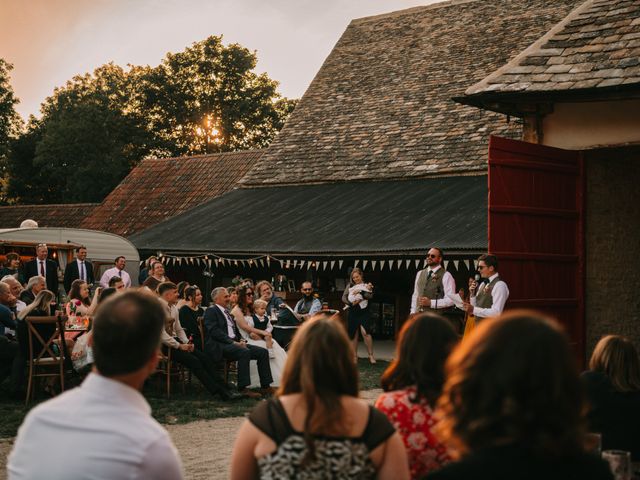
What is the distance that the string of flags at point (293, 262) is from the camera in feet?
58.6

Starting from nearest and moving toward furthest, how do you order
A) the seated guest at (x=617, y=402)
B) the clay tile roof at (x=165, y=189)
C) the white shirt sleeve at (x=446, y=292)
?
the seated guest at (x=617, y=402), the white shirt sleeve at (x=446, y=292), the clay tile roof at (x=165, y=189)

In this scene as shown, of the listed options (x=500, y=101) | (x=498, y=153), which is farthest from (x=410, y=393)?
(x=500, y=101)

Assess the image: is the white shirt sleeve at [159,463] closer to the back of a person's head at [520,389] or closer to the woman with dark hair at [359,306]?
the back of a person's head at [520,389]

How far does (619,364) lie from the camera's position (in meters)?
4.57

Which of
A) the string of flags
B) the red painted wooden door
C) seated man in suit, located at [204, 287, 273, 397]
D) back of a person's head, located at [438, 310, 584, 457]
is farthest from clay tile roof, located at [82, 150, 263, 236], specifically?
back of a person's head, located at [438, 310, 584, 457]

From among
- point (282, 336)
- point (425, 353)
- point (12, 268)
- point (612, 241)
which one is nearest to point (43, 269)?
point (12, 268)

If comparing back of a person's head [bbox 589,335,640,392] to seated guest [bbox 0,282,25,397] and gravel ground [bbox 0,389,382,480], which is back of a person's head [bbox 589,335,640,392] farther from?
seated guest [bbox 0,282,25,397]

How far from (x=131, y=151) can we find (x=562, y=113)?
3949cm

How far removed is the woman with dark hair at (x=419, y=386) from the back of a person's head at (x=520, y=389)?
45.4 inches

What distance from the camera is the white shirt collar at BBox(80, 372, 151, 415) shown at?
2.70 m

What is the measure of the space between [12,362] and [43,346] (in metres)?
0.47

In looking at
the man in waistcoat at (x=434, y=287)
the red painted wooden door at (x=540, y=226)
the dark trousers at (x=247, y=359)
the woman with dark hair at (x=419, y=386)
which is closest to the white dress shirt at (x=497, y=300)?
the red painted wooden door at (x=540, y=226)

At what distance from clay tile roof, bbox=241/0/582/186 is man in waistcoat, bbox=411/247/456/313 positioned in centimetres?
838

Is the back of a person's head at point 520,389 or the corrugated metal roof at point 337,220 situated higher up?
the corrugated metal roof at point 337,220
